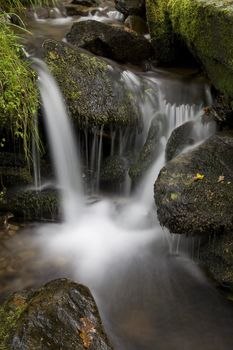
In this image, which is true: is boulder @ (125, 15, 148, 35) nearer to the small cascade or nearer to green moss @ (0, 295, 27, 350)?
the small cascade

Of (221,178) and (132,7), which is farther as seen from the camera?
(132,7)

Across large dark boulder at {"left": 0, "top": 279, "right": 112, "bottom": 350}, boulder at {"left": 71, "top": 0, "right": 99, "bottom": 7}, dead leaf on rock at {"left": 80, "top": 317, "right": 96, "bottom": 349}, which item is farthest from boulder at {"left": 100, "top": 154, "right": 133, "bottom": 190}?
boulder at {"left": 71, "top": 0, "right": 99, "bottom": 7}

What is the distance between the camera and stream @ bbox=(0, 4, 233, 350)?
12.1 feet

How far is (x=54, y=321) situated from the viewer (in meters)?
2.67

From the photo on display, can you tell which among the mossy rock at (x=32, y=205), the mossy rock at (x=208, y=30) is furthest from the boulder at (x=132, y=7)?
the mossy rock at (x=32, y=205)

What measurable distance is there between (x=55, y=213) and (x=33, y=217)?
0.28m

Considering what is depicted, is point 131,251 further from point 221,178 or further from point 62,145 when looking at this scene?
point 62,145

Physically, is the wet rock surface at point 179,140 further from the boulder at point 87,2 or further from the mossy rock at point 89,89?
the boulder at point 87,2

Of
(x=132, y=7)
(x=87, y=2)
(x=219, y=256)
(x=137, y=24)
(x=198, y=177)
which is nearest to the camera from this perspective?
(x=219, y=256)

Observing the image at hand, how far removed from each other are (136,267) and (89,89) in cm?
235

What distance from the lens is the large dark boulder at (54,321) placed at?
8.27 ft

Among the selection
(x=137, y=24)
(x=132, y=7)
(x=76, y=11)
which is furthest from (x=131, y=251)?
(x=76, y=11)

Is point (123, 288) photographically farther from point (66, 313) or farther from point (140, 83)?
point (140, 83)

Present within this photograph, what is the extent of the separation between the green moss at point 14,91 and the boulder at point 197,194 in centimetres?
159
